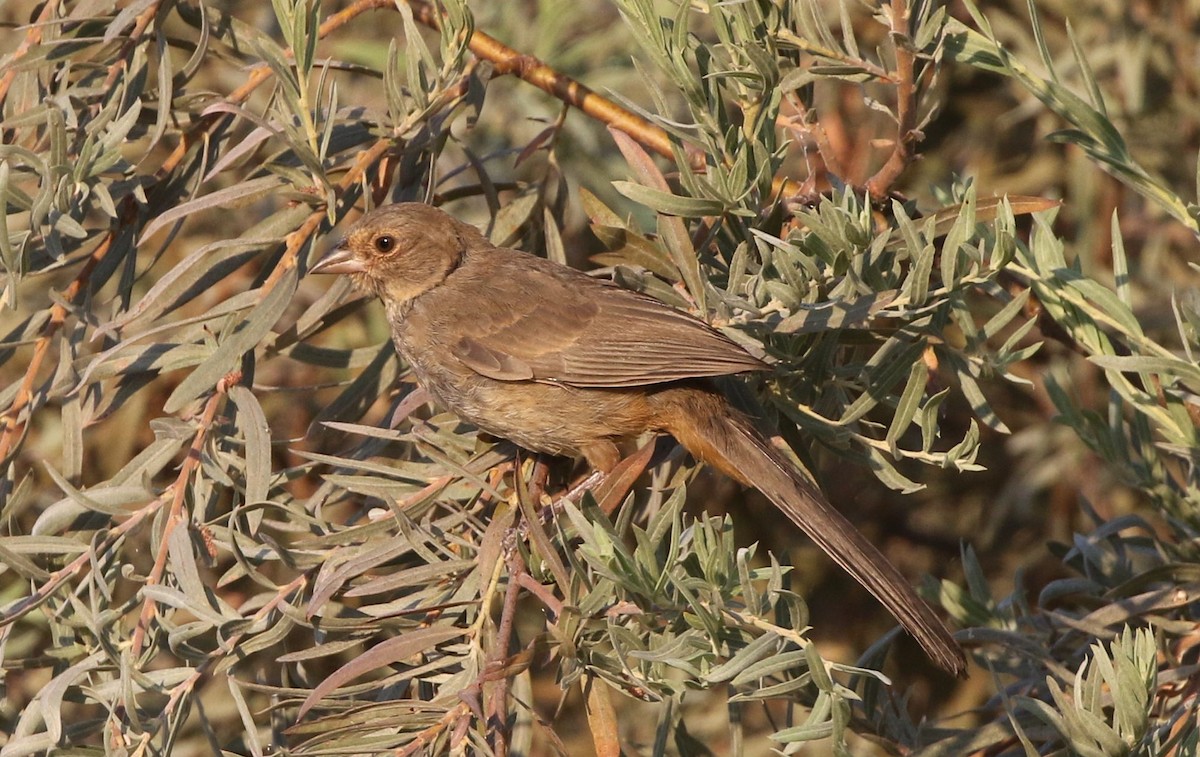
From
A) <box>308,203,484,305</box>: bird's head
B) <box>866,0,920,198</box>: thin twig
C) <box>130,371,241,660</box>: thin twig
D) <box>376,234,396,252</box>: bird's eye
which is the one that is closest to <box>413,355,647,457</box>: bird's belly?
<box>308,203,484,305</box>: bird's head

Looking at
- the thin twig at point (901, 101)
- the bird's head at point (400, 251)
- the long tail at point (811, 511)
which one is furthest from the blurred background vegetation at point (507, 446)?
the bird's head at point (400, 251)

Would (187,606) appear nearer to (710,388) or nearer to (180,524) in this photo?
(180,524)

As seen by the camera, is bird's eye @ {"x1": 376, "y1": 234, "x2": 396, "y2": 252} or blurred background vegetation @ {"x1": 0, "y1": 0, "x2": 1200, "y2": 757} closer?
blurred background vegetation @ {"x1": 0, "y1": 0, "x2": 1200, "y2": 757}

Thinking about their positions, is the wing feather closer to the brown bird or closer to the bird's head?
the brown bird

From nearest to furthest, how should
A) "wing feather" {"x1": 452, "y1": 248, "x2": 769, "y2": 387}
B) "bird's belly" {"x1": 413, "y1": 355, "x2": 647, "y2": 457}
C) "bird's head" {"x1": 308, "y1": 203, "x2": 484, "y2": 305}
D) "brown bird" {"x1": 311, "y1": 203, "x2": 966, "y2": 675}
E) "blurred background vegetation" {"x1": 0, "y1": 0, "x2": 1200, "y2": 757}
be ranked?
"blurred background vegetation" {"x1": 0, "y1": 0, "x2": 1200, "y2": 757}
"brown bird" {"x1": 311, "y1": 203, "x2": 966, "y2": 675}
"bird's belly" {"x1": 413, "y1": 355, "x2": 647, "y2": 457}
"wing feather" {"x1": 452, "y1": 248, "x2": 769, "y2": 387}
"bird's head" {"x1": 308, "y1": 203, "x2": 484, "y2": 305}

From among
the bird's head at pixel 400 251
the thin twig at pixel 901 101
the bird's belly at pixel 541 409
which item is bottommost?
the bird's belly at pixel 541 409

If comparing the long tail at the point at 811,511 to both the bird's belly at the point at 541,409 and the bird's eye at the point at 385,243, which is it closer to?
the bird's belly at the point at 541,409

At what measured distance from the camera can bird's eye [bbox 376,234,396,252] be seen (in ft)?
14.5

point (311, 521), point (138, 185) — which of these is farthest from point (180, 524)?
point (138, 185)

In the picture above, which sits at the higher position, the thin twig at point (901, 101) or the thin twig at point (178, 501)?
the thin twig at point (901, 101)

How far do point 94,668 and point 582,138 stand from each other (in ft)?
10.8

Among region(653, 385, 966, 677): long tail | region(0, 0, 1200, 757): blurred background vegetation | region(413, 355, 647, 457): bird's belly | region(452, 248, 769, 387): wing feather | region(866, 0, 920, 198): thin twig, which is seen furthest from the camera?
region(452, 248, 769, 387): wing feather

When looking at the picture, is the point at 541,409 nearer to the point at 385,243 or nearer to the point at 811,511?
the point at 385,243

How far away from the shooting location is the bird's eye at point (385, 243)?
14.5 feet
